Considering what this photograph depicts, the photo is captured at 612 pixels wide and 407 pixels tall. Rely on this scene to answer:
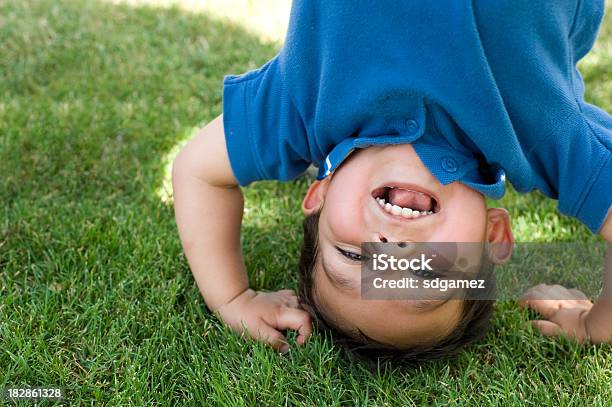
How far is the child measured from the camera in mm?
1618

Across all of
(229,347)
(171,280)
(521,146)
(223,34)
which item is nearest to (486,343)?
(521,146)

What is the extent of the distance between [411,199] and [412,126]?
0.52 ft

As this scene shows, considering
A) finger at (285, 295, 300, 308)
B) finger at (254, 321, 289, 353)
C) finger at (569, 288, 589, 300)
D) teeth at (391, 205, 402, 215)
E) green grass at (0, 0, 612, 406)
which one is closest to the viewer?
teeth at (391, 205, 402, 215)

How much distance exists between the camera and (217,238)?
1.96m

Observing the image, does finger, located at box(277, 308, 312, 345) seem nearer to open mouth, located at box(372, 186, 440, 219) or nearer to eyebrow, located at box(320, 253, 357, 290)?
eyebrow, located at box(320, 253, 357, 290)

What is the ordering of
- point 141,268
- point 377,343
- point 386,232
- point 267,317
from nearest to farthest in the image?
point 386,232, point 377,343, point 267,317, point 141,268

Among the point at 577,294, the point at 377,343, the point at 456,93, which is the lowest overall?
the point at 577,294

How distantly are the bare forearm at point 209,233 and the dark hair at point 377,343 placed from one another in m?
0.22

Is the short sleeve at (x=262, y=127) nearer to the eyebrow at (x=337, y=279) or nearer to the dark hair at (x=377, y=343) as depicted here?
the dark hair at (x=377, y=343)

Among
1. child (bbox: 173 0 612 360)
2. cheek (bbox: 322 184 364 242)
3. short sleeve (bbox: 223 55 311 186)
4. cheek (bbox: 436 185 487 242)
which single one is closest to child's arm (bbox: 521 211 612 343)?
child (bbox: 173 0 612 360)

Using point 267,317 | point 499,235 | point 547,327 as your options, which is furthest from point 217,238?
point 547,327

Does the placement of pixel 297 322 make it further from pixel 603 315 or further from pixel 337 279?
pixel 603 315

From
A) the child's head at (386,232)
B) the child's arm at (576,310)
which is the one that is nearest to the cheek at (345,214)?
the child's head at (386,232)

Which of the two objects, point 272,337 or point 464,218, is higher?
point 464,218
